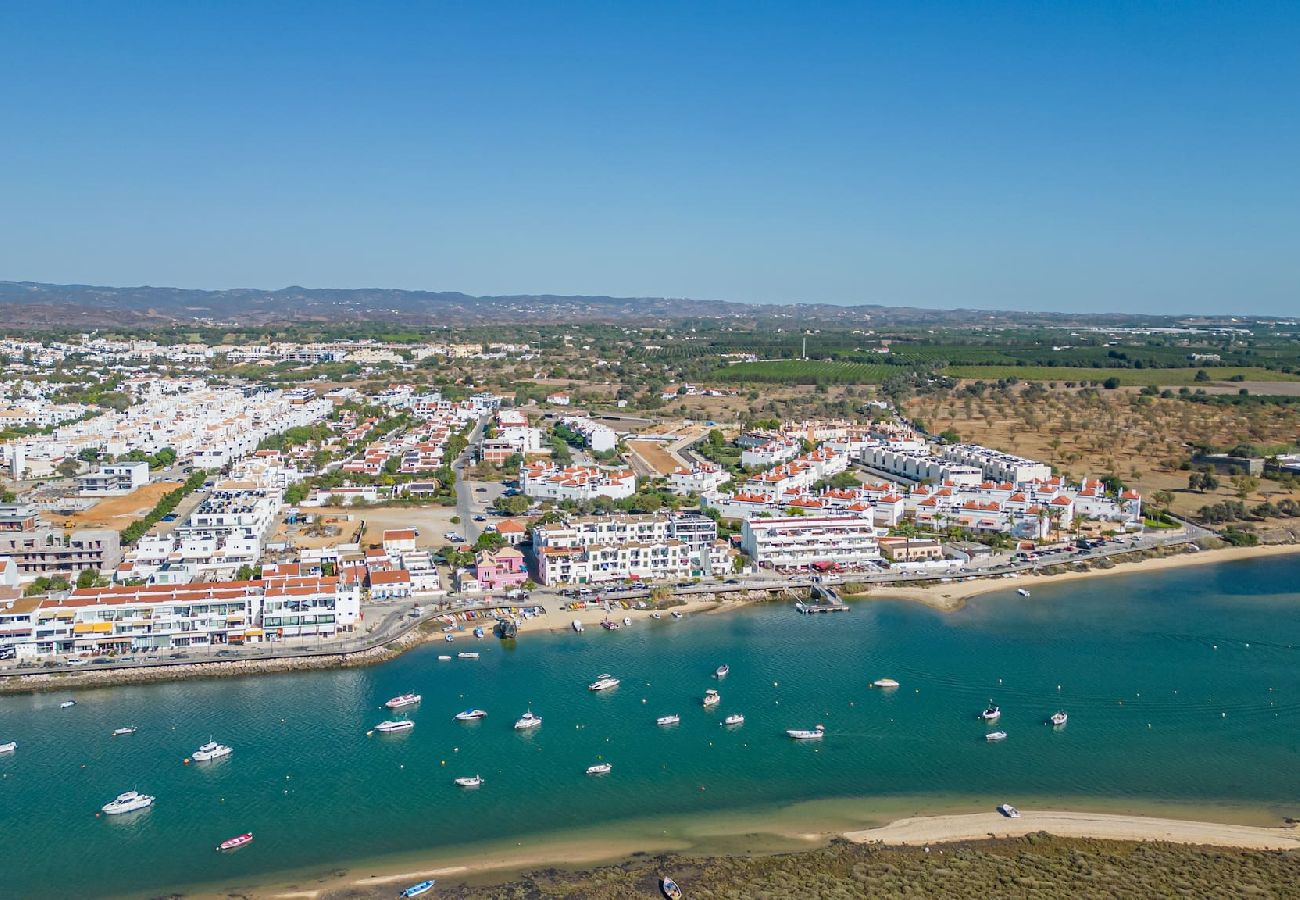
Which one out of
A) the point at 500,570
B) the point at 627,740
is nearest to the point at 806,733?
the point at 627,740

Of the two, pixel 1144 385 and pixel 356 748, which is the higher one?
pixel 1144 385

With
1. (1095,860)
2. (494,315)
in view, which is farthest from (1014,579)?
(494,315)

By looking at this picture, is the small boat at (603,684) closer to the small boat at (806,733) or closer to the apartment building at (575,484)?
the small boat at (806,733)

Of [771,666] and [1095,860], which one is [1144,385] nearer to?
[771,666]

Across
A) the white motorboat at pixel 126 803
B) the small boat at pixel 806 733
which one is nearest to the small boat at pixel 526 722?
the small boat at pixel 806 733

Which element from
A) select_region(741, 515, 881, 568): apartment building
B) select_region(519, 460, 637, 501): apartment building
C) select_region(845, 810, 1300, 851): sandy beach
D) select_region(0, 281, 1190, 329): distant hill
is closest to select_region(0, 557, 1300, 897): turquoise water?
select_region(845, 810, 1300, 851): sandy beach

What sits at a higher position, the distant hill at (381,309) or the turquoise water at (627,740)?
the distant hill at (381,309)

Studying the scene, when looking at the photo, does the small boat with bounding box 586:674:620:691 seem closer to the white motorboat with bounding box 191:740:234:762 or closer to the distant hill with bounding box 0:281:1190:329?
the white motorboat with bounding box 191:740:234:762
